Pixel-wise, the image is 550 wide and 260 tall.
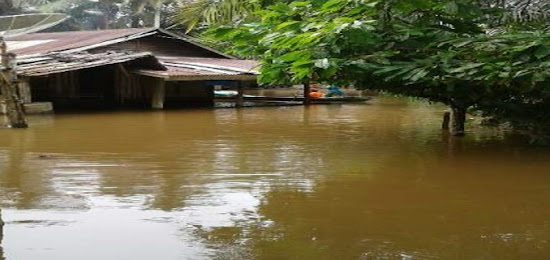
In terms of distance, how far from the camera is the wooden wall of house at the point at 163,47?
70.5ft

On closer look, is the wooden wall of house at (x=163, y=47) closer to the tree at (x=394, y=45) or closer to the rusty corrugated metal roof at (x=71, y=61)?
the rusty corrugated metal roof at (x=71, y=61)

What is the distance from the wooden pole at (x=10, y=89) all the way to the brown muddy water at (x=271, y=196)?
0.80m

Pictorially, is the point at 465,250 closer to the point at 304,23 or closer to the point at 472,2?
the point at 304,23

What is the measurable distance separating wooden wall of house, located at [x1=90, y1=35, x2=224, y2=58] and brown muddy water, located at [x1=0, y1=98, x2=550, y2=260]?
879 cm

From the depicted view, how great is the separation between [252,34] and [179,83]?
1377cm

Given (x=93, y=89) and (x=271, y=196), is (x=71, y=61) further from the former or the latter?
(x=271, y=196)

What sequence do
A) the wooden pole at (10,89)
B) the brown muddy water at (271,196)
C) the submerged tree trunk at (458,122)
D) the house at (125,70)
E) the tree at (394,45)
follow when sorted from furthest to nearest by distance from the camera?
the house at (125,70) < the wooden pole at (10,89) < the submerged tree trunk at (458,122) < the tree at (394,45) < the brown muddy water at (271,196)

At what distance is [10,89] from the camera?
43.0 feet

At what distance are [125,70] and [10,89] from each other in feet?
24.2

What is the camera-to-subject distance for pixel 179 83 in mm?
22891

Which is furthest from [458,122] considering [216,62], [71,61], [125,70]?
[216,62]

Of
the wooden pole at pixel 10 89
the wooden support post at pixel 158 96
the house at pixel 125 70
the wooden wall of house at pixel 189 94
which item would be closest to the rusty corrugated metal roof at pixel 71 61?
the house at pixel 125 70

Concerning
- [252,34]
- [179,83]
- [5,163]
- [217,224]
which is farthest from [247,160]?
[179,83]

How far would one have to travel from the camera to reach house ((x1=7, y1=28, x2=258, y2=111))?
18.7 m
